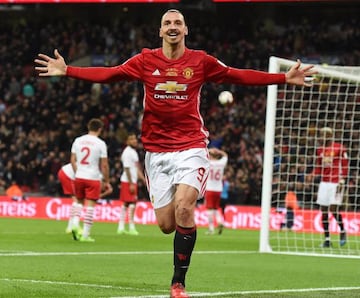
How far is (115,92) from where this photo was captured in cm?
3753

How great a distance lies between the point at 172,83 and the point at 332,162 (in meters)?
10.5

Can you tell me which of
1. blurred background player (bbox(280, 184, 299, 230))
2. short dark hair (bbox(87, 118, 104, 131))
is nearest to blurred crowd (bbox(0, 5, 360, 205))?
blurred background player (bbox(280, 184, 299, 230))

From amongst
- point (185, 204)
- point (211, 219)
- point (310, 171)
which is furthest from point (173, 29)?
point (310, 171)

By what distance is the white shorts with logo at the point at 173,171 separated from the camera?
29.0 ft

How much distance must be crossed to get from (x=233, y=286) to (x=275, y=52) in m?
26.4

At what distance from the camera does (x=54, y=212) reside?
1209 inches

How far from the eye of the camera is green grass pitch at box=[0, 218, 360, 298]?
381 inches

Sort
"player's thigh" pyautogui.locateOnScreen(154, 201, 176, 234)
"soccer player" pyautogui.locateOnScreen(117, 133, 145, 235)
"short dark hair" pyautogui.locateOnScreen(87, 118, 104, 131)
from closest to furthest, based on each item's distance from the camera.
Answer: "player's thigh" pyautogui.locateOnScreen(154, 201, 176, 234) → "short dark hair" pyautogui.locateOnScreen(87, 118, 104, 131) → "soccer player" pyautogui.locateOnScreen(117, 133, 145, 235)

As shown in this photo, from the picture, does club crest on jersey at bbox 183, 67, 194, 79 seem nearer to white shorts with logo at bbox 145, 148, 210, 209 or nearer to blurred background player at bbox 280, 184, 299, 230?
white shorts with logo at bbox 145, 148, 210, 209

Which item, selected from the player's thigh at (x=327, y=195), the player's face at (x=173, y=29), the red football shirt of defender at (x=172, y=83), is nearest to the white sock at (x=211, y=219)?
the player's thigh at (x=327, y=195)

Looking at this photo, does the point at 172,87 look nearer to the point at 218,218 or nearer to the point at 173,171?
the point at 173,171

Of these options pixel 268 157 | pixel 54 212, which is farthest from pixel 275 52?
pixel 268 157

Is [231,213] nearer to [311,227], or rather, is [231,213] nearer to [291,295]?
[311,227]

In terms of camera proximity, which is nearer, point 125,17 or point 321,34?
point 321,34
